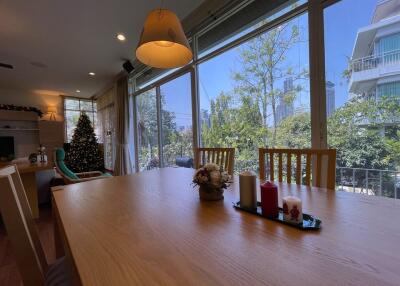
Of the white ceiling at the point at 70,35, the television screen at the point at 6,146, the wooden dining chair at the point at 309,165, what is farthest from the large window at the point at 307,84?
the television screen at the point at 6,146

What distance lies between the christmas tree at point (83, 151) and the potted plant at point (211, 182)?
623 centimetres

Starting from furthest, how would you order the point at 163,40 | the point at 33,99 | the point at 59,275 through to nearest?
the point at 33,99 → the point at 163,40 → the point at 59,275

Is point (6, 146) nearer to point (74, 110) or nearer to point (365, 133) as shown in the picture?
point (74, 110)

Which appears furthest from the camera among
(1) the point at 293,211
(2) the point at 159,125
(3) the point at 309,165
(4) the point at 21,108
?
(4) the point at 21,108

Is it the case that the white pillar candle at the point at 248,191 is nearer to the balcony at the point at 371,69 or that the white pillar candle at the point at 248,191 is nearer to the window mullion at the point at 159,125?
the balcony at the point at 371,69

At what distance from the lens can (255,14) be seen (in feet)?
7.79

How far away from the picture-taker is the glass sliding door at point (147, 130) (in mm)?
4340

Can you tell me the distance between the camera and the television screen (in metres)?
5.77

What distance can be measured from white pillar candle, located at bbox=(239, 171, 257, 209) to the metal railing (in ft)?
4.42

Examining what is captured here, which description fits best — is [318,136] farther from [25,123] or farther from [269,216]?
[25,123]

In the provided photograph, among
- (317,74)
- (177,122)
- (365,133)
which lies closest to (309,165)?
(365,133)

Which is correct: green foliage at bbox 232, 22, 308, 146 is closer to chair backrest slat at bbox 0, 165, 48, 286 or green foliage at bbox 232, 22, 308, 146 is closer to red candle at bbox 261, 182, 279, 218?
red candle at bbox 261, 182, 279, 218

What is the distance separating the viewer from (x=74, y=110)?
721 cm

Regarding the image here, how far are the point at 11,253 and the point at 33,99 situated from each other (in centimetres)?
610
